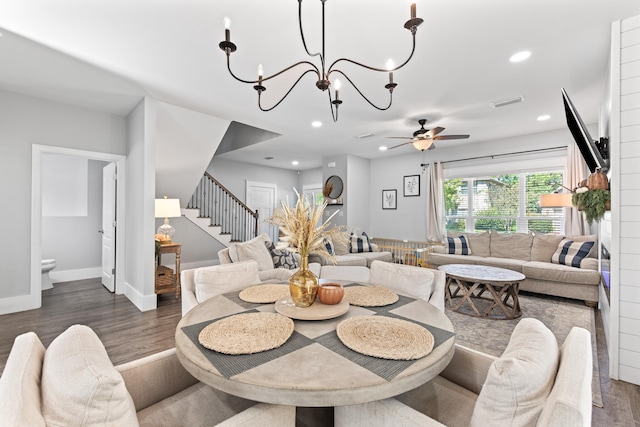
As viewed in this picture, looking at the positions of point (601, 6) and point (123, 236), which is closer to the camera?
point (601, 6)

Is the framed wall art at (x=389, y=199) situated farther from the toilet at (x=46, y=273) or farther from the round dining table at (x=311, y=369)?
the toilet at (x=46, y=273)

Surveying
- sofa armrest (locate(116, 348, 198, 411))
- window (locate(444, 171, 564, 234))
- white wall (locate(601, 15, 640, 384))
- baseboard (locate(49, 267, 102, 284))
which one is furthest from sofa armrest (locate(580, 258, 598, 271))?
baseboard (locate(49, 267, 102, 284))

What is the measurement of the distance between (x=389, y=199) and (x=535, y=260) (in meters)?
3.04

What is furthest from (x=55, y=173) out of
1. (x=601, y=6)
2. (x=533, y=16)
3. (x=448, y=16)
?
(x=601, y=6)

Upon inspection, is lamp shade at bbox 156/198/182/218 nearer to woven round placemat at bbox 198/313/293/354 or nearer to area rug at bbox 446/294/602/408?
woven round placemat at bbox 198/313/293/354

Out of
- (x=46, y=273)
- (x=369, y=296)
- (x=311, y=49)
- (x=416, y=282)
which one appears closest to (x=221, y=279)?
(x=369, y=296)

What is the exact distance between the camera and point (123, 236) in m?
Answer: 4.02

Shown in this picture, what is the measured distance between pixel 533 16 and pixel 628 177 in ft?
4.35

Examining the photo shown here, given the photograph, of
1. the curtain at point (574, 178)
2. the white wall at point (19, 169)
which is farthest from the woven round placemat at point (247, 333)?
the curtain at point (574, 178)

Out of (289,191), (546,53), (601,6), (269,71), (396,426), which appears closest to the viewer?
(396,426)

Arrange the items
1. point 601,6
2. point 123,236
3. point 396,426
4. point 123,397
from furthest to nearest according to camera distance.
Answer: point 123,236
point 601,6
point 396,426
point 123,397

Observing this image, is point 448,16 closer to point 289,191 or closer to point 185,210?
point 185,210

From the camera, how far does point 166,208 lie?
171 inches

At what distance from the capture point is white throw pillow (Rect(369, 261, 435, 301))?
73.8 inches
